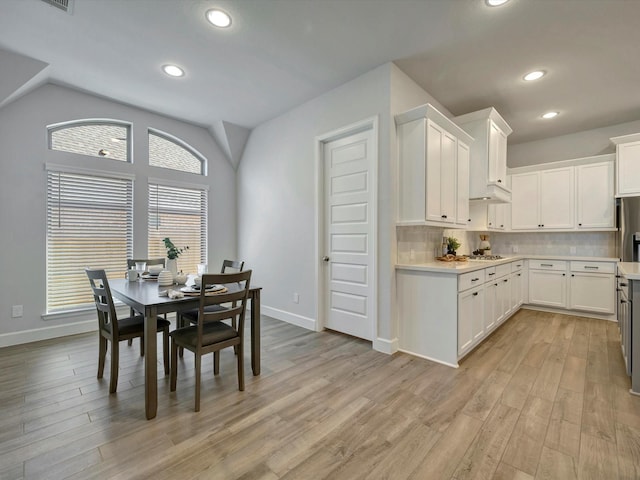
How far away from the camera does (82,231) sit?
3748mm

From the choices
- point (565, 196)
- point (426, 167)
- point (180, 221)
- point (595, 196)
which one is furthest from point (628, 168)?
point (180, 221)

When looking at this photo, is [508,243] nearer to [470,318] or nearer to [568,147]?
[568,147]

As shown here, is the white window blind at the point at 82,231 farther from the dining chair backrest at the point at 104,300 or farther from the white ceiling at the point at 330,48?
the dining chair backrest at the point at 104,300

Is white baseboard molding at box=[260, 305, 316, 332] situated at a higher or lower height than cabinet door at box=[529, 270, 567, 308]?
lower

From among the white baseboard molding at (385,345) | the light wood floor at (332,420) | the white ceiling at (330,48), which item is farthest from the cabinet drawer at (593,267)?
the white baseboard molding at (385,345)

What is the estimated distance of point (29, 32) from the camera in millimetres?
2584

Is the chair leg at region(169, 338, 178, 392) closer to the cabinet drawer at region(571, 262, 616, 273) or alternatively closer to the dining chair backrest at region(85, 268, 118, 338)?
the dining chair backrest at region(85, 268, 118, 338)

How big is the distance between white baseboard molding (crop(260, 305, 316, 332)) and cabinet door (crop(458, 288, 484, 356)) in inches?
68.7

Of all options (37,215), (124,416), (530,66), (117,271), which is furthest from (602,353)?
(37,215)

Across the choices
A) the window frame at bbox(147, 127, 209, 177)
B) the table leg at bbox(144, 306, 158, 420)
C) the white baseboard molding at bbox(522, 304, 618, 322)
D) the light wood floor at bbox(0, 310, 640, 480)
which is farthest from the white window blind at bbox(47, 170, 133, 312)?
the white baseboard molding at bbox(522, 304, 618, 322)

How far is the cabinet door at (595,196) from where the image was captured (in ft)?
14.2

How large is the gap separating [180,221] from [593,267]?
626cm

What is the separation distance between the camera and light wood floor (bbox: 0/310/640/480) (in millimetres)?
1560

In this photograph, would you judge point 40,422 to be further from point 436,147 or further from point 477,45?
point 477,45
